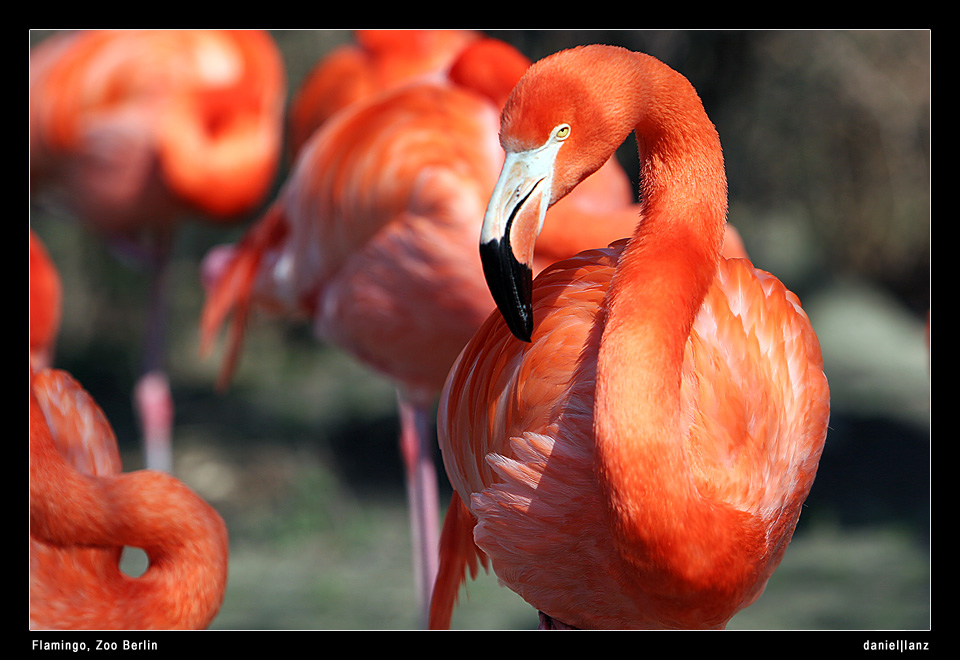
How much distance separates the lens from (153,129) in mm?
3072

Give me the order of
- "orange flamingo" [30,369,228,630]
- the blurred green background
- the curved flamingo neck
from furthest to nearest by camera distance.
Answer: the blurred green background
"orange flamingo" [30,369,228,630]
the curved flamingo neck

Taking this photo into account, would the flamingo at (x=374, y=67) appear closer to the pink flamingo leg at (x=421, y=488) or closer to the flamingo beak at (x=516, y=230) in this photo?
the pink flamingo leg at (x=421, y=488)

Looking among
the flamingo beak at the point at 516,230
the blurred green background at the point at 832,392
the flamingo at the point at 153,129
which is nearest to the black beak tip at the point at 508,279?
the flamingo beak at the point at 516,230

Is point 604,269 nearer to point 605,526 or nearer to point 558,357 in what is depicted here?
point 558,357

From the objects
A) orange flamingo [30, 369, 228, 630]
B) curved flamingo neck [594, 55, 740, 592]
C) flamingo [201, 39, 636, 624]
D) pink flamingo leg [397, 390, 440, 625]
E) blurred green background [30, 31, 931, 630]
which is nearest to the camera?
curved flamingo neck [594, 55, 740, 592]

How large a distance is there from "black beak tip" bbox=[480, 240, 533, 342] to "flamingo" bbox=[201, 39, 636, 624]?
85cm

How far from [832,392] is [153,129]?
2.74 meters

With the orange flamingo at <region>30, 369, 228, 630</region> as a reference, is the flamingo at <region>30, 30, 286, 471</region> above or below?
above

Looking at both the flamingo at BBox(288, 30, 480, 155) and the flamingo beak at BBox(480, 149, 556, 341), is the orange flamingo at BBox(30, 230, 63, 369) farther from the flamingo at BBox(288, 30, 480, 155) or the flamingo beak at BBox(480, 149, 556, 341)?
the flamingo beak at BBox(480, 149, 556, 341)

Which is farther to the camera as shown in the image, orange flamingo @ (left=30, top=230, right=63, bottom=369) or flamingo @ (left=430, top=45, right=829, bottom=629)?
orange flamingo @ (left=30, top=230, right=63, bottom=369)

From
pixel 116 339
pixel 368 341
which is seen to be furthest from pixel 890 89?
pixel 116 339

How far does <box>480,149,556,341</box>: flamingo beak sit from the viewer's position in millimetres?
1192

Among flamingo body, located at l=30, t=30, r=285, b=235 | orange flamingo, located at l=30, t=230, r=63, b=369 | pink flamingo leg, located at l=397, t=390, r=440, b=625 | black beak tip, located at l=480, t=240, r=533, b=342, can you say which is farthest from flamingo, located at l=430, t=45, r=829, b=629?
flamingo body, located at l=30, t=30, r=285, b=235

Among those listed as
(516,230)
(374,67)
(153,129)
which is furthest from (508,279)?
(153,129)
